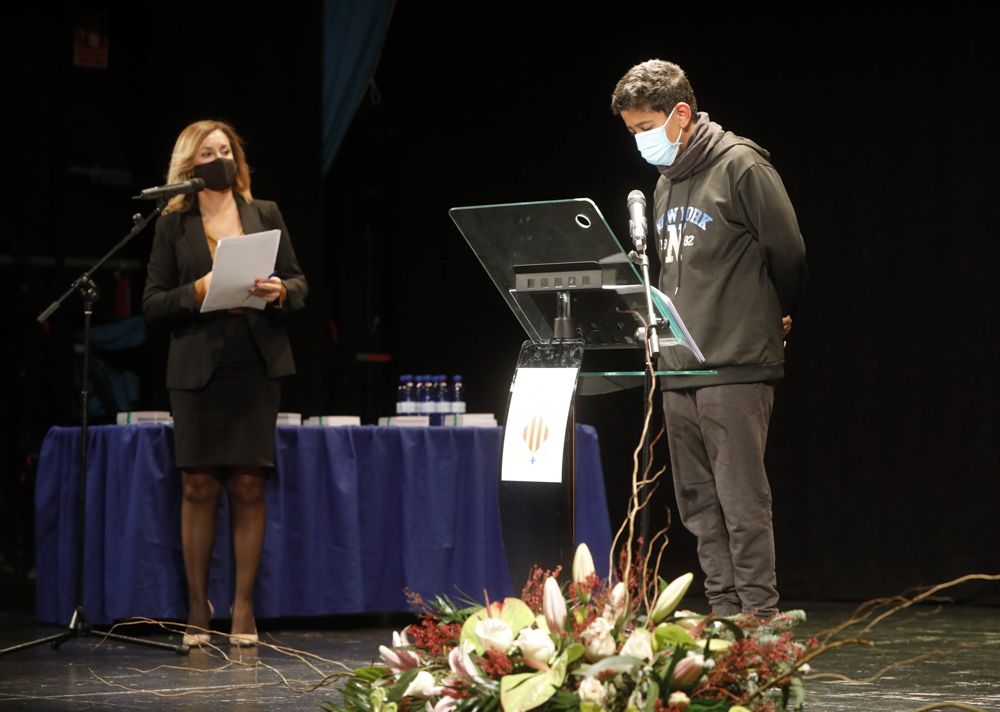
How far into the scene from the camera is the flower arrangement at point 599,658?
1.91 metres

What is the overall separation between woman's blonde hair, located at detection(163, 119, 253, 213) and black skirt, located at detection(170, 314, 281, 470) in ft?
1.42

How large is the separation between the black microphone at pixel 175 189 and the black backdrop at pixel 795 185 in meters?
1.55

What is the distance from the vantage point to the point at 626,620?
1.99 meters

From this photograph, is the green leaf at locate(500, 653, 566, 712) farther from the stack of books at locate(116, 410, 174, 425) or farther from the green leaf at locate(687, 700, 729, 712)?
the stack of books at locate(116, 410, 174, 425)

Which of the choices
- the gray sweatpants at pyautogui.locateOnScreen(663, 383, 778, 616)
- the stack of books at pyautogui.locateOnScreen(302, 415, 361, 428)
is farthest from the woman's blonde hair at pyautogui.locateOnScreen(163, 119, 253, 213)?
the gray sweatpants at pyautogui.locateOnScreen(663, 383, 778, 616)

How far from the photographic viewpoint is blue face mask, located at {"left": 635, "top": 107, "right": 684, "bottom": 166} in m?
3.12

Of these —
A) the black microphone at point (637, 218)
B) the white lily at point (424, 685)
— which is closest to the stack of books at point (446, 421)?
the black microphone at point (637, 218)

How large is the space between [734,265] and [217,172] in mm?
1926

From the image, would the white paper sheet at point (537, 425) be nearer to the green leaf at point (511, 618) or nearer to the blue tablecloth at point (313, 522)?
the green leaf at point (511, 618)

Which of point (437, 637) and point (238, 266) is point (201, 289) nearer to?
point (238, 266)

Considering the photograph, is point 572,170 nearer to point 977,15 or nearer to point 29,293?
point 977,15

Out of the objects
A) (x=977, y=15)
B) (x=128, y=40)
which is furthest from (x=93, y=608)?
(x=128, y=40)

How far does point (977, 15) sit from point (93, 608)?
4.08 m

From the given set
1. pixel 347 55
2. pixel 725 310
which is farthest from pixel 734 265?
pixel 347 55
